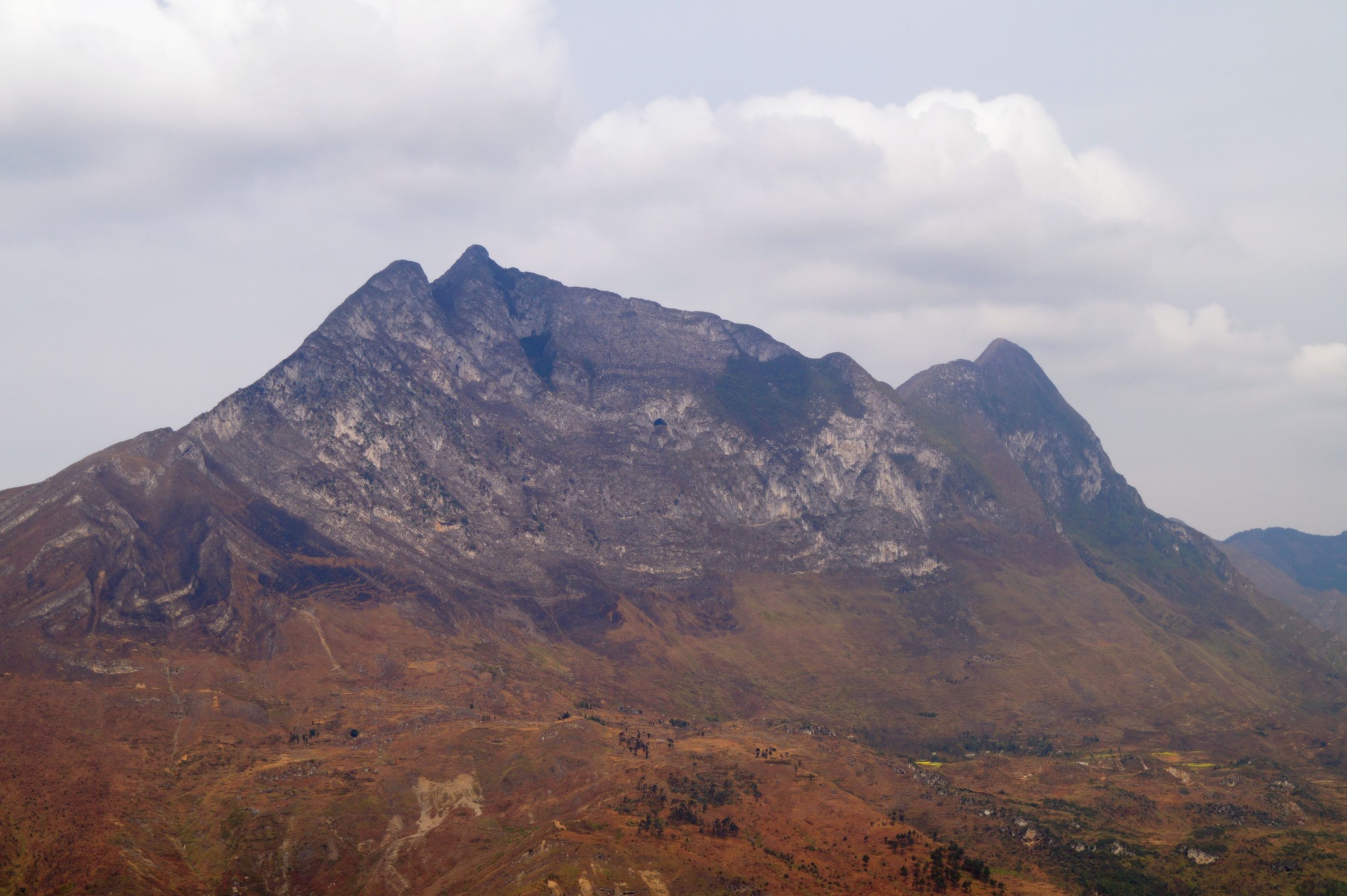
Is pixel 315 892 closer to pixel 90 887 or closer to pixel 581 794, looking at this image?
pixel 90 887

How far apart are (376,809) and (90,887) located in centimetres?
4317

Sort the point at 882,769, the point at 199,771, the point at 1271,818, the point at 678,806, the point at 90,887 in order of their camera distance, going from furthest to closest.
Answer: the point at 882,769
the point at 1271,818
the point at 199,771
the point at 678,806
the point at 90,887

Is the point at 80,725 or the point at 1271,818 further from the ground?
the point at 80,725

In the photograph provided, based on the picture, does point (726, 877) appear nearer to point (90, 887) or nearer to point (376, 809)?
point (376, 809)

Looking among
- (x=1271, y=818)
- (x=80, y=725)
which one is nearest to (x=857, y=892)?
(x=1271, y=818)

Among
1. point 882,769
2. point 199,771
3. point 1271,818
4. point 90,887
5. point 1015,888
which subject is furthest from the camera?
point 882,769

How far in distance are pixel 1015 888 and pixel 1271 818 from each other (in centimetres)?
8167

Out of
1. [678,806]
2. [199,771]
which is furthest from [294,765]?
[678,806]

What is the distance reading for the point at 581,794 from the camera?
163375mm

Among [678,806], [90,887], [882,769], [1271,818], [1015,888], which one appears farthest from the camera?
[882,769]

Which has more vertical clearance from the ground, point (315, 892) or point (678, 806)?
point (678, 806)

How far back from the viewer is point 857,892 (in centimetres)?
12812

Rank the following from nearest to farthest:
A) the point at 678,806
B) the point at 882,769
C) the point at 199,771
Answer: the point at 678,806, the point at 199,771, the point at 882,769

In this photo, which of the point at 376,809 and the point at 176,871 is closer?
the point at 176,871
